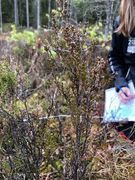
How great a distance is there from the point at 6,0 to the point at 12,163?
31.5m

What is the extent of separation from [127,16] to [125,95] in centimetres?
56

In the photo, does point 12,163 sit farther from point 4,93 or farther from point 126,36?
point 126,36

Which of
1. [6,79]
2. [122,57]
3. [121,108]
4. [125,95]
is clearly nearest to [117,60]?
[122,57]

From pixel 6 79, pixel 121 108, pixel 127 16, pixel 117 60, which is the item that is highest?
pixel 127 16

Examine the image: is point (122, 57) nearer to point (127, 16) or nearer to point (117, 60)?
point (117, 60)

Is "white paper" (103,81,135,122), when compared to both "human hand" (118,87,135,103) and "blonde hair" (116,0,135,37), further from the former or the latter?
"blonde hair" (116,0,135,37)

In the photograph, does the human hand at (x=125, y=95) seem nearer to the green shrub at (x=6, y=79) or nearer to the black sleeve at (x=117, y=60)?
the black sleeve at (x=117, y=60)

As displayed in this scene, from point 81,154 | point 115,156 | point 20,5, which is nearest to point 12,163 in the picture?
point 81,154

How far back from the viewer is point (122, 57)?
3.52 metres

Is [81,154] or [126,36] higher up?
[126,36]

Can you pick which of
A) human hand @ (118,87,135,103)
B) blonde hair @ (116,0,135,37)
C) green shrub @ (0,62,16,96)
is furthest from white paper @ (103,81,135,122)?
green shrub @ (0,62,16,96)

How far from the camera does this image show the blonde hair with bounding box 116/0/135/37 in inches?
125

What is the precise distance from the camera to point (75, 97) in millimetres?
2262

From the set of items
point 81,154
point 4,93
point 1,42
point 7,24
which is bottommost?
point 7,24
